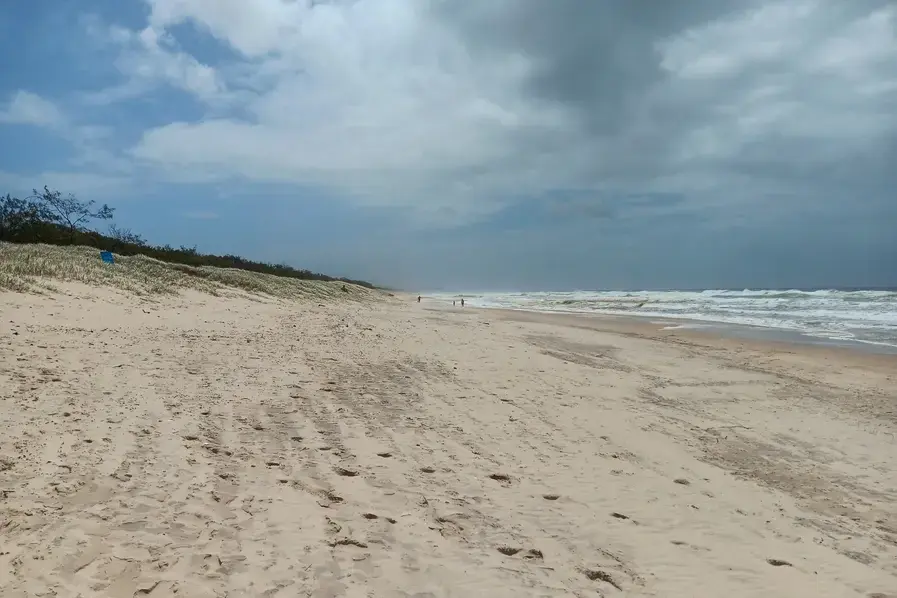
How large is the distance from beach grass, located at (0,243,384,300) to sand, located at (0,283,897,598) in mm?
3880

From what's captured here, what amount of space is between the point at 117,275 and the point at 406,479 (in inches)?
603

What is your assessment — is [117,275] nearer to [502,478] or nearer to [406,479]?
[406,479]

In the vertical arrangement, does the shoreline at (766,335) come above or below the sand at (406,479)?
above

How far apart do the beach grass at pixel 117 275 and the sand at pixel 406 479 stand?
3880 millimetres

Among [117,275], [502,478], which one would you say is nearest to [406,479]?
[502,478]

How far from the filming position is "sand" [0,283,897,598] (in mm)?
3203

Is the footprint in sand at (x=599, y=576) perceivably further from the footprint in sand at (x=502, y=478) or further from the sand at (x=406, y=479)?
the footprint in sand at (x=502, y=478)

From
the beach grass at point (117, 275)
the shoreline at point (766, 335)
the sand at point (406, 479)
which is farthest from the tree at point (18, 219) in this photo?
the shoreline at point (766, 335)

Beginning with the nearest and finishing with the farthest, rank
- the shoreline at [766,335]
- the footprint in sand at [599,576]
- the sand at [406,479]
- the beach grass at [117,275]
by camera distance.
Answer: the sand at [406,479]
the footprint in sand at [599,576]
the beach grass at [117,275]
the shoreline at [766,335]

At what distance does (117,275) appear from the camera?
52.8 feet

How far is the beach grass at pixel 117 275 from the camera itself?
12.5 m

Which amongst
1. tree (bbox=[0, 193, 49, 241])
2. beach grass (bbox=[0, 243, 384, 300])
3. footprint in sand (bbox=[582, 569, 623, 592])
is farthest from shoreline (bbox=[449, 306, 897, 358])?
tree (bbox=[0, 193, 49, 241])

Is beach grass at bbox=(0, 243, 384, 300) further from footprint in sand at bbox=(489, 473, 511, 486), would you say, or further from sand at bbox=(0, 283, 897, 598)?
footprint in sand at bbox=(489, 473, 511, 486)

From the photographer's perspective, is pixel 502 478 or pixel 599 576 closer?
pixel 599 576
